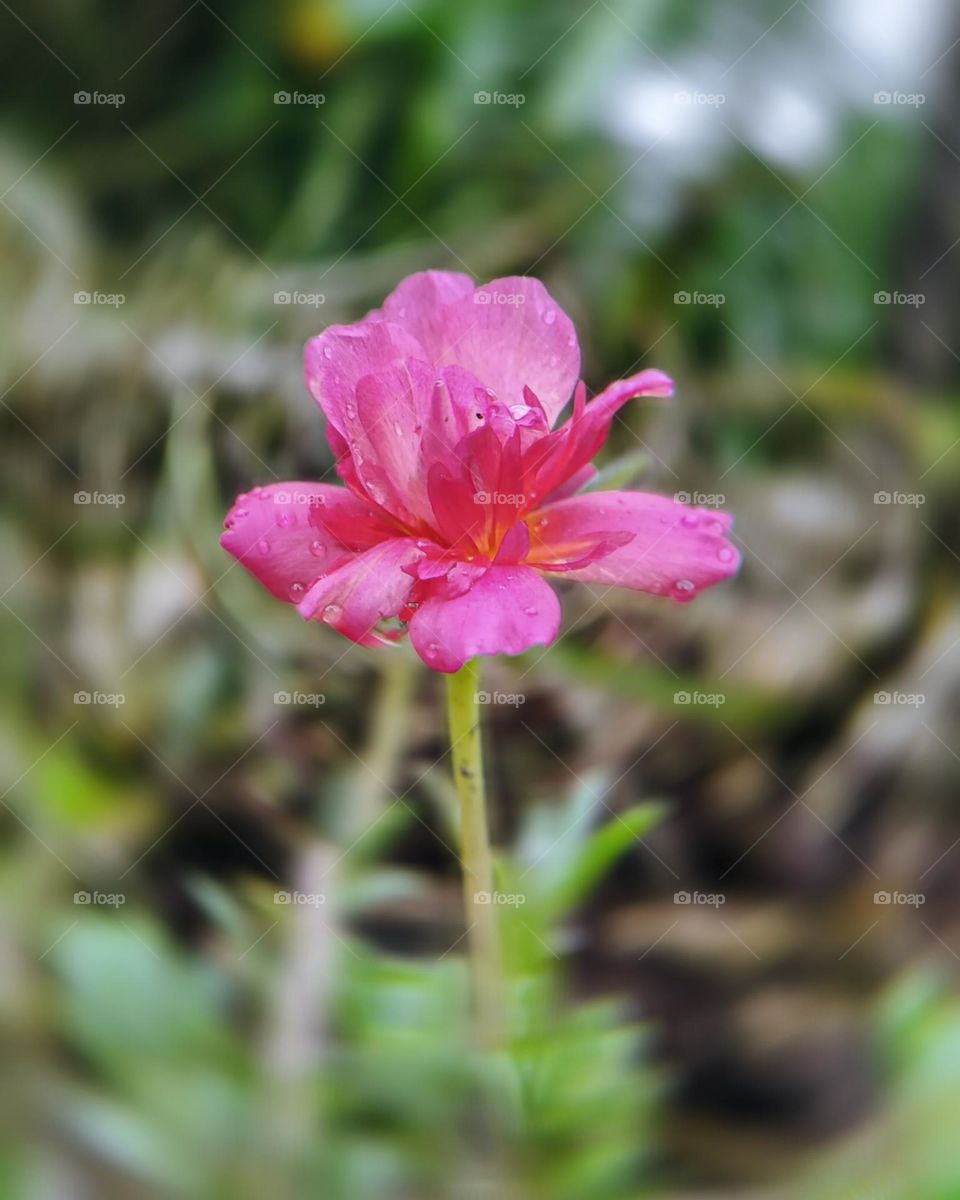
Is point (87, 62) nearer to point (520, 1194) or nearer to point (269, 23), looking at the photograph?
point (269, 23)

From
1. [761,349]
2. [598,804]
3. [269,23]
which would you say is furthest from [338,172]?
[598,804]

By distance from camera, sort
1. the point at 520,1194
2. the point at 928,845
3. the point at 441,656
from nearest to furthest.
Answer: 1. the point at 441,656
2. the point at 520,1194
3. the point at 928,845
